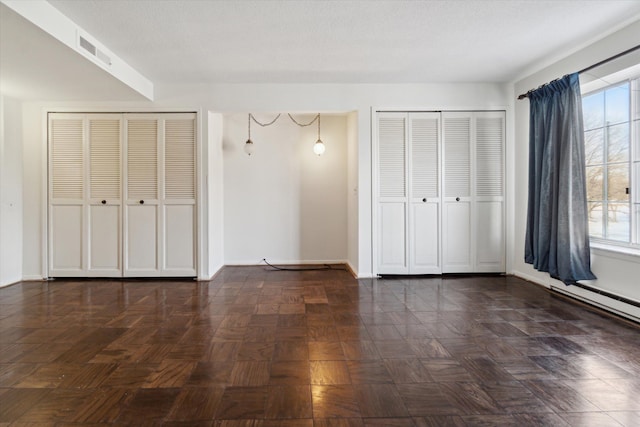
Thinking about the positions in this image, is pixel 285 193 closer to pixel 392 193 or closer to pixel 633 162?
pixel 392 193

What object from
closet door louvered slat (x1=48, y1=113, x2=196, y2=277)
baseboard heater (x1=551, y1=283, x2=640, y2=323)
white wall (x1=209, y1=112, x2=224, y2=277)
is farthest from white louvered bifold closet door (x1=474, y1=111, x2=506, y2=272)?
closet door louvered slat (x1=48, y1=113, x2=196, y2=277)

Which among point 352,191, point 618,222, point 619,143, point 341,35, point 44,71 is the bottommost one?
point 618,222

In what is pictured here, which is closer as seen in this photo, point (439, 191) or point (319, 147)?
point (439, 191)

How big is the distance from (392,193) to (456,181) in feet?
2.90

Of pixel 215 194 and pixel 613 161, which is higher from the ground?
pixel 613 161

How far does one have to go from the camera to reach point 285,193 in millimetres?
6129

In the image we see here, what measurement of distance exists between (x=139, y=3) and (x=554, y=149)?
4143 mm

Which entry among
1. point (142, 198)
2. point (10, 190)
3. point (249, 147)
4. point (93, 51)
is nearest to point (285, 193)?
point (249, 147)

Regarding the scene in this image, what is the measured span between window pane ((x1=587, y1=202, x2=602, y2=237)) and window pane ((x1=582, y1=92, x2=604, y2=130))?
81cm

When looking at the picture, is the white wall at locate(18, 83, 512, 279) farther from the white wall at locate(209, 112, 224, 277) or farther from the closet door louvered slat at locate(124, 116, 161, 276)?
the closet door louvered slat at locate(124, 116, 161, 276)

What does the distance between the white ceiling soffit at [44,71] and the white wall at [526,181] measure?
15.7 ft

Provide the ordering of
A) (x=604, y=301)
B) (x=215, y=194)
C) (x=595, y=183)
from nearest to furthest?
(x=604, y=301)
(x=595, y=183)
(x=215, y=194)

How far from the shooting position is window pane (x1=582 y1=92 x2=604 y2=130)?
12.4 ft

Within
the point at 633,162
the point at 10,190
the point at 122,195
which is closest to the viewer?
the point at 633,162
